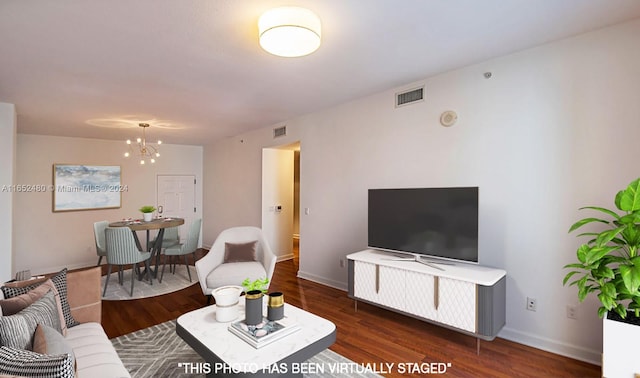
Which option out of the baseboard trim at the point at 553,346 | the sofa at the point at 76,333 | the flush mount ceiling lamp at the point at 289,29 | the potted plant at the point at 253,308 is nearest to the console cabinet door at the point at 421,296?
the baseboard trim at the point at 553,346

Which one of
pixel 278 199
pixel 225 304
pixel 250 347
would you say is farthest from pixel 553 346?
pixel 278 199

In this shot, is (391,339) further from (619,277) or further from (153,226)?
(153,226)

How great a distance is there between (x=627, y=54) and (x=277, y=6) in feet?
8.59

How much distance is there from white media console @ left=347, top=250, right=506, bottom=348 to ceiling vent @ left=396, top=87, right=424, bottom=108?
1.79m

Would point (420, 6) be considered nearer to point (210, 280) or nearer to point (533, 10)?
point (533, 10)

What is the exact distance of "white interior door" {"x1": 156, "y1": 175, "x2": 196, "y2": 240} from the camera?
6.97 meters

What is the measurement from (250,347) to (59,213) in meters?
6.02

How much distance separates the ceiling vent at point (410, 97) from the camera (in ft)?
11.3

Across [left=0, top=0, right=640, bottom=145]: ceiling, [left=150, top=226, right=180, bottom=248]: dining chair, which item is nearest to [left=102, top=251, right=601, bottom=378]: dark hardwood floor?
[left=150, top=226, right=180, bottom=248]: dining chair

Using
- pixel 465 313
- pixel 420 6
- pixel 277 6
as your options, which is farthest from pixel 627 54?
pixel 277 6

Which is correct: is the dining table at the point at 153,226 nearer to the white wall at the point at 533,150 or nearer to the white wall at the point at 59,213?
the white wall at the point at 59,213

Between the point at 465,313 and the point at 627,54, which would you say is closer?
the point at 627,54

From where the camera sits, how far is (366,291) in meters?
3.29

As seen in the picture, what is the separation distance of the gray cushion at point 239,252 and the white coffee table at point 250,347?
157cm
